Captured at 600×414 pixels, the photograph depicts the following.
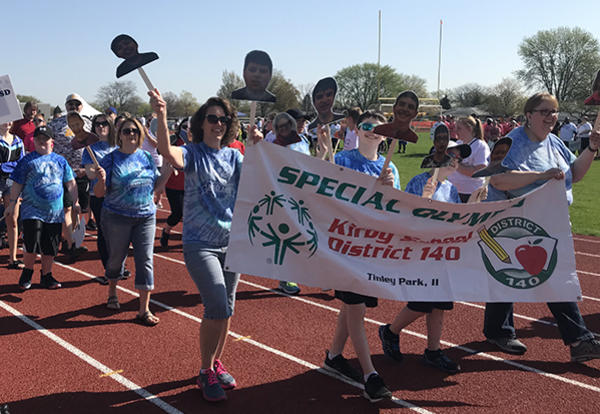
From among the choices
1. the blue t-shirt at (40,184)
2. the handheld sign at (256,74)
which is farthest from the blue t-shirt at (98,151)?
the handheld sign at (256,74)

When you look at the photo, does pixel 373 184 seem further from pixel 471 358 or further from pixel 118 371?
pixel 118 371

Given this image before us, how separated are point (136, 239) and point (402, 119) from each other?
3.11 m

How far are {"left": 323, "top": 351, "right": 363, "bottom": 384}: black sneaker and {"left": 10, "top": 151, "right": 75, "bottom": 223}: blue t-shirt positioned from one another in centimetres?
416

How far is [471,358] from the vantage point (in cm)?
475

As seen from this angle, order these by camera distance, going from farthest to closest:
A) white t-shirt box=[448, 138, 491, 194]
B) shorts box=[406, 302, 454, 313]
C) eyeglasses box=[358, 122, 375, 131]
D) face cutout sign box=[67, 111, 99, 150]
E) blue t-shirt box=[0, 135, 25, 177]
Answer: blue t-shirt box=[0, 135, 25, 177]
white t-shirt box=[448, 138, 491, 194]
face cutout sign box=[67, 111, 99, 150]
shorts box=[406, 302, 454, 313]
eyeglasses box=[358, 122, 375, 131]

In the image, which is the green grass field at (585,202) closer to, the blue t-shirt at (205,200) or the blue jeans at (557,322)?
the blue jeans at (557,322)

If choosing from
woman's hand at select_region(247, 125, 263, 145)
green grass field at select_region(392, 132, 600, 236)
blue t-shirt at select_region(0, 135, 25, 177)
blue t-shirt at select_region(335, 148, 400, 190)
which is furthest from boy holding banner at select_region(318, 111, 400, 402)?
green grass field at select_region(392, 132, 600, 236)

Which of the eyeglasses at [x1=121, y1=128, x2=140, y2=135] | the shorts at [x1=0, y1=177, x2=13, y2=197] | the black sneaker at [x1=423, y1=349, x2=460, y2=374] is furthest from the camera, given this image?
the shorts at [x1=0, y1=177, x2=13, y2=197]

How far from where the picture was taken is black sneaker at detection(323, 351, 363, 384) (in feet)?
14.0

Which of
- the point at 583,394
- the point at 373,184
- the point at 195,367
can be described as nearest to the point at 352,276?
the point at 373,184

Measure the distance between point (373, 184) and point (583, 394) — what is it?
88.9 inches

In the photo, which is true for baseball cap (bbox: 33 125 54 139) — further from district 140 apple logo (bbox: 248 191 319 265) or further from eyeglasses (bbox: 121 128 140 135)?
district 140 apple logo (bbox: 248 191 319 265)

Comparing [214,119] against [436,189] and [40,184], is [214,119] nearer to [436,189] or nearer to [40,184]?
[436,189]

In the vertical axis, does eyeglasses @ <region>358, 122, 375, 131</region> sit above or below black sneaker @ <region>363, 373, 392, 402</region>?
above
